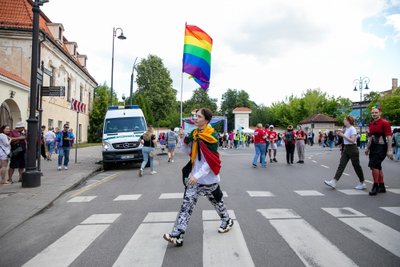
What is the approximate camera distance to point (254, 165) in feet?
50.2

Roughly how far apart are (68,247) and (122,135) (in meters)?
10.9

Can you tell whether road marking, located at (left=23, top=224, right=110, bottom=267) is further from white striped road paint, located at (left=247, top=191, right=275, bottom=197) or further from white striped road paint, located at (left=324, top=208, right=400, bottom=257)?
white striped road paint, located at (left=247, top=191, right=275, bottom=197)

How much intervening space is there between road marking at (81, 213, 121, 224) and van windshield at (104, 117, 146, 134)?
9810 mm

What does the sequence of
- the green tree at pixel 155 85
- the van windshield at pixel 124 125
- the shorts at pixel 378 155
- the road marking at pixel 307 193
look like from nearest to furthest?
the shorts at pixel 378 155 < the road marking at pixel 307 193 < the van windshield at pixel 124 125 < the green tree at pixel 155 85

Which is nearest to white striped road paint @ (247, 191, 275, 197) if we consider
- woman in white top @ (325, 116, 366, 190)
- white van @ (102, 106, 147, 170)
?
woman in white top @ (325, 116, 366, 190)

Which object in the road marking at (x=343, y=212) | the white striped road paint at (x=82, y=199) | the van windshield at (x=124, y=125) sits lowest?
the white striped road paint at (x=82, y=199)

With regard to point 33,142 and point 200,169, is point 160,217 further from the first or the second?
point 33,142

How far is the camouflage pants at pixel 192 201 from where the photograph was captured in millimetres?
4605

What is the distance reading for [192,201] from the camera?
4727 millimetres

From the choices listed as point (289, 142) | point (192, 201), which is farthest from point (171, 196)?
point (289, 142)

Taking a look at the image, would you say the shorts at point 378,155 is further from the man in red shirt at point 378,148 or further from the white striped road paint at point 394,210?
the white striped road paint at point 394,210

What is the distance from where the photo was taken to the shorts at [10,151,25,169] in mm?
10633

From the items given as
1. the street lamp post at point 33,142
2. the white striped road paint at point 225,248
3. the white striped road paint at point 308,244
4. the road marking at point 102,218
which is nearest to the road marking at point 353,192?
the white striped road paint at point 308,244

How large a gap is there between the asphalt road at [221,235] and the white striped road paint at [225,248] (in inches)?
0.4
